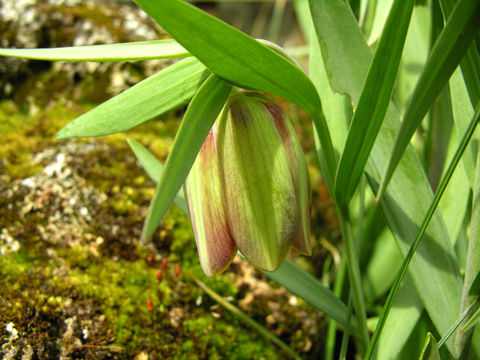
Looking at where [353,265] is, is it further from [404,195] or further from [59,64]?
[59,64]

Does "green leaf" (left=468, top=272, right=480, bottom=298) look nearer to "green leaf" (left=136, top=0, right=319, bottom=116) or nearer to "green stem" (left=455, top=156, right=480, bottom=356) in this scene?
"green stem" (left=455, top=156, right=480, bottom=356)

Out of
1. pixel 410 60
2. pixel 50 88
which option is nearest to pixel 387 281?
pixel 410 60

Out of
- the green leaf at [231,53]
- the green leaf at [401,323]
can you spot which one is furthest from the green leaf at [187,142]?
the green leaf at [401,323]

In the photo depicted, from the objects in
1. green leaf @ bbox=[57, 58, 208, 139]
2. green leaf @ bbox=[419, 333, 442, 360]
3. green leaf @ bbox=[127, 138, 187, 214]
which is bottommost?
green leaf @ bbox=[127, 138, 187, 214]

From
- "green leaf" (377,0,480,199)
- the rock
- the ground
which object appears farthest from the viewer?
the rock

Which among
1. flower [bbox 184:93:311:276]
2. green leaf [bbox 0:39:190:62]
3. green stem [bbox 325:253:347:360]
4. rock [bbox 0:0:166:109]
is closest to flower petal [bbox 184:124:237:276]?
flower [bbox 184:93:311:276]

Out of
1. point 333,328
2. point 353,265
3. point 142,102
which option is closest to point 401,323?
point 353,265

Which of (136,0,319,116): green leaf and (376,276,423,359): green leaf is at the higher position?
(136,0,319,116): green leaf

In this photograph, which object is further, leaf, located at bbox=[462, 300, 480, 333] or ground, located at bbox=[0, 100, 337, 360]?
ground, located at bbox=[0, 100, 337, 360]
